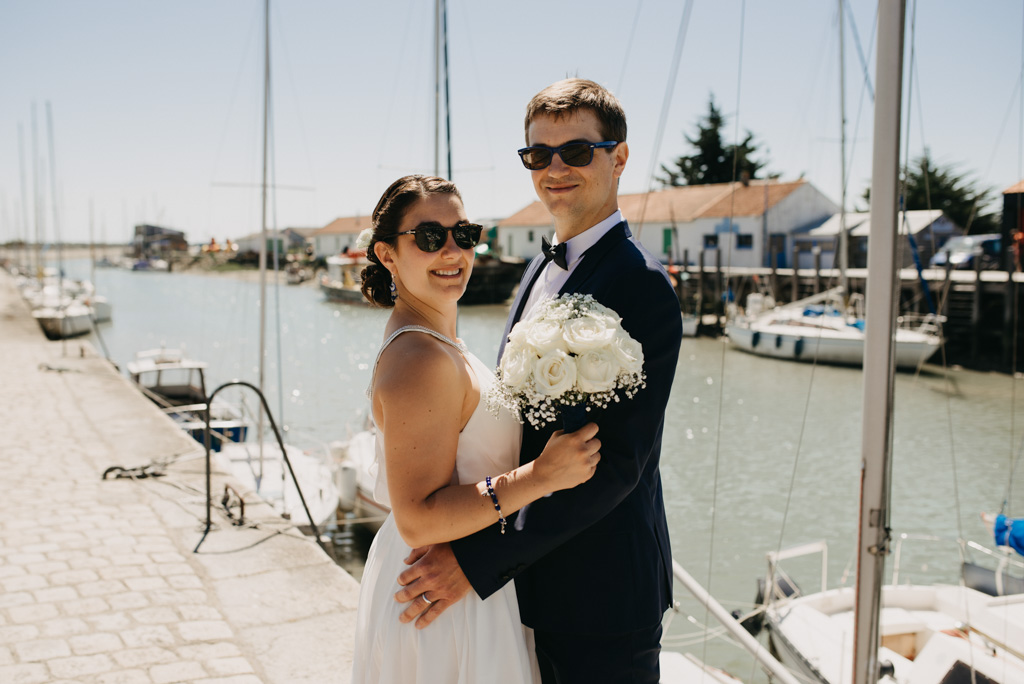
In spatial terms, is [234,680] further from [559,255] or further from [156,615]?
[559,255]

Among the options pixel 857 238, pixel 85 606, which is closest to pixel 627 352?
pixel 85 606

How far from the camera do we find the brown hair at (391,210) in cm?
188

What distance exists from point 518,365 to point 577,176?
2.12ft

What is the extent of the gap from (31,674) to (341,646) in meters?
1.37

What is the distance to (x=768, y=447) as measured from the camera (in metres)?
16.4

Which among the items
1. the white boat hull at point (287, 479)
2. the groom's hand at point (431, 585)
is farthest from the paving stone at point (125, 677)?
the white boat hull at point (287, 479)

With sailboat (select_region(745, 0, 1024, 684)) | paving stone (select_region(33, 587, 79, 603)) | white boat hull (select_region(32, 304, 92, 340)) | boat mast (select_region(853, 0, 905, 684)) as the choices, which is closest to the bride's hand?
sailboat (select_region(745, 0, 1024, 684))

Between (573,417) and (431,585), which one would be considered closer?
(573,417)

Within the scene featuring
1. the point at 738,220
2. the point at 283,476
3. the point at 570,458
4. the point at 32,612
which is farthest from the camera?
the point at 738,220

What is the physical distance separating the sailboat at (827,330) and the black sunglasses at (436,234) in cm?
2151

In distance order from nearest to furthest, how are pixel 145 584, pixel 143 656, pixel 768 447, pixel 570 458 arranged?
pixel 570 458 → pixel 143 656 → pixel 145 584 → pixel 768 447

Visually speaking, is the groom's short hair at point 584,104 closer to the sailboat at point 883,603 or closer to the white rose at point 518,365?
the white rose at point 518,365

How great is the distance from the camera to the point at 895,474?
1442 centimetres

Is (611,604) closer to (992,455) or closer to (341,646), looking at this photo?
(341,646)
